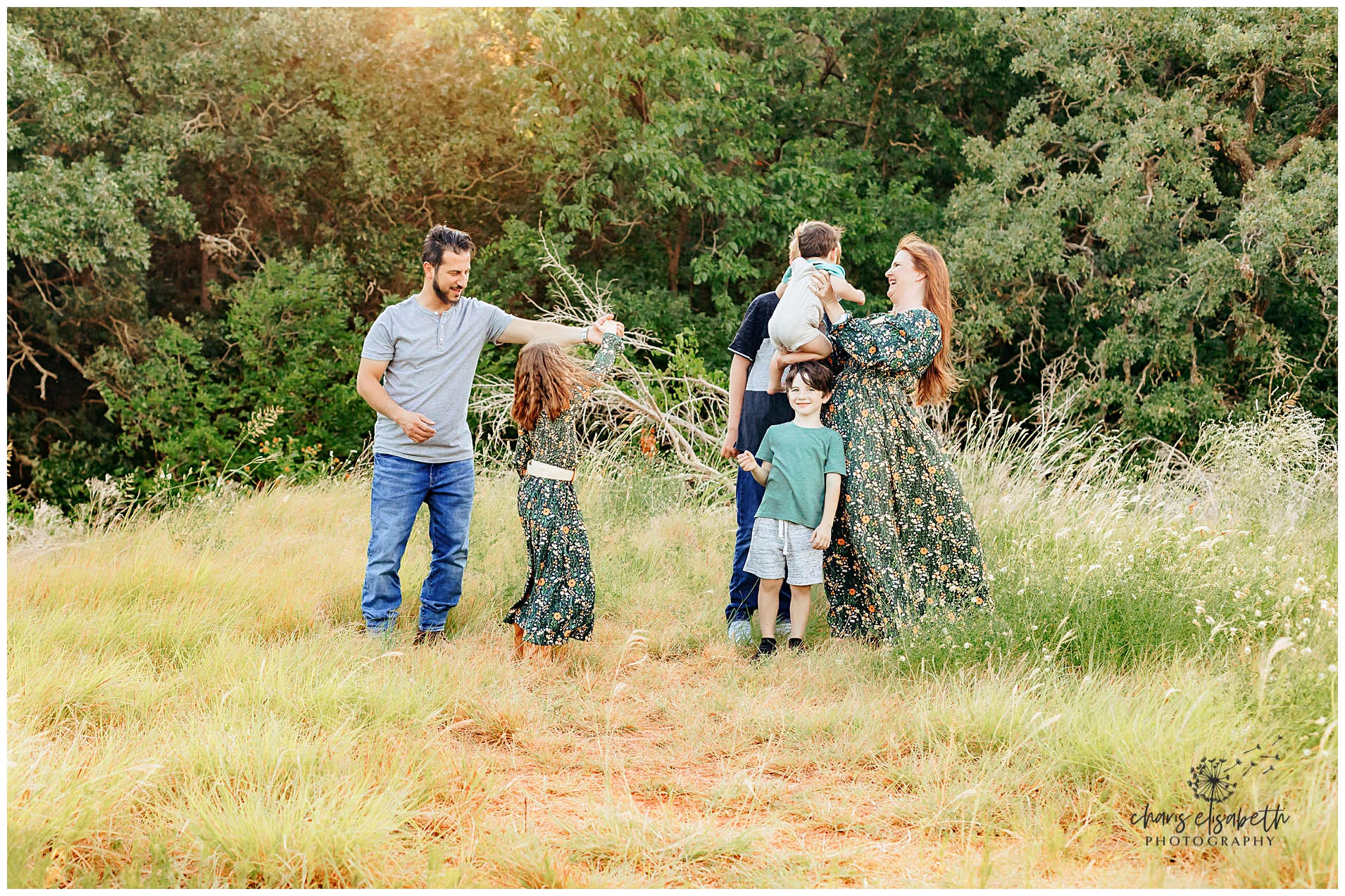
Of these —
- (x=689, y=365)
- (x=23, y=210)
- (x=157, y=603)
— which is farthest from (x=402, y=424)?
(x=23, y=210)

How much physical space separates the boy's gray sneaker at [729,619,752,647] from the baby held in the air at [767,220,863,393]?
122 centimetres

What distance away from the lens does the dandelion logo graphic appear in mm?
2732

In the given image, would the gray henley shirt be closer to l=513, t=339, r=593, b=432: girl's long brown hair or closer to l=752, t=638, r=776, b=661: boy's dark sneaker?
l=513, t=339, r=593, b=432: girl's long brown hair

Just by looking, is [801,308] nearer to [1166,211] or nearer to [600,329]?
[600,329]

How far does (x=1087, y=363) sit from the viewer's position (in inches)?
465

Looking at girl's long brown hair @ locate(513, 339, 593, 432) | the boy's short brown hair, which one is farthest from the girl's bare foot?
the boy's short brown hair

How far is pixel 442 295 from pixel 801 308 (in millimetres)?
1530

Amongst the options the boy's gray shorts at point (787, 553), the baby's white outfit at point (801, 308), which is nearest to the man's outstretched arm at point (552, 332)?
the baby's white outfit at point (801, 308)

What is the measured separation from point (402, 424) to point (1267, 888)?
10.9 feet

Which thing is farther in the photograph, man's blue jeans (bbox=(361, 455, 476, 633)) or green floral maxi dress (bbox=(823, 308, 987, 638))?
man's blue jeans (bbox=(361, 455, 476, 633))

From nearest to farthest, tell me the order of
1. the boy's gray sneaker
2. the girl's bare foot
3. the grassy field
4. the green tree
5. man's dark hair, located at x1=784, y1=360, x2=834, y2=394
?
the grassy field, man's dark hair, located at x1=784, y1=360, x2=834, y2=394, the girl's bare foot, the boy's gray sneaker, the green tree

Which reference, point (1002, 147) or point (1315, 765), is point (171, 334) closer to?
point (1002, 147)

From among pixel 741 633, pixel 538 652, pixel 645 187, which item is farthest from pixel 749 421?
pixel 645 187

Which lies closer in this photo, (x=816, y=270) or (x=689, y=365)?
(x=816, y=270)
